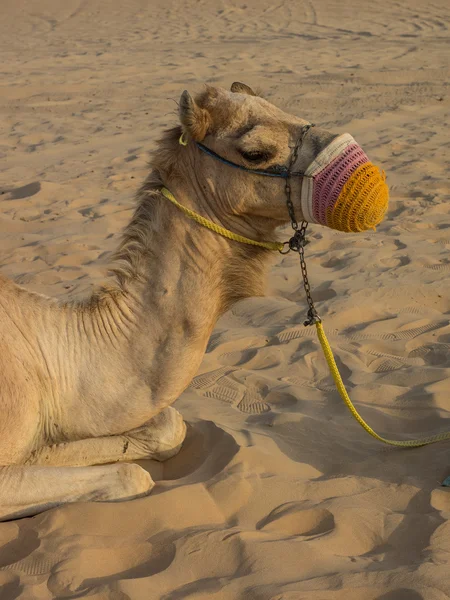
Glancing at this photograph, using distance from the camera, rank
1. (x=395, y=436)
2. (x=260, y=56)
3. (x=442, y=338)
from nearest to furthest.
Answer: (x=395, y=436), (x=442, y=338), (x=260, y=56)

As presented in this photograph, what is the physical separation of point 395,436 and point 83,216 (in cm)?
474

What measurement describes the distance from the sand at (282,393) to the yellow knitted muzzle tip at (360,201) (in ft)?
3.85

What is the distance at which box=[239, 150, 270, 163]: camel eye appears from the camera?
318cm

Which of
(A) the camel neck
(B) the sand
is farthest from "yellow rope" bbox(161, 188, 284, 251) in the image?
(B) the sand

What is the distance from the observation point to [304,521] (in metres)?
3.26

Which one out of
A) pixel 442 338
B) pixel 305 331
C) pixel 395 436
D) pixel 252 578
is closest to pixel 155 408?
pixel 252 578

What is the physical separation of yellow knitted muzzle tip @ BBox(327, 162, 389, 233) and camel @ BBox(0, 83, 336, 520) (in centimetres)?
17

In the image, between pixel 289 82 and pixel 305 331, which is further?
pixel 289 82

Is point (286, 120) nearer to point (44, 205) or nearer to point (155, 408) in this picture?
point (155, 408)

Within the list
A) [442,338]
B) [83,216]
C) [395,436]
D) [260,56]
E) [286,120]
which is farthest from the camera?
[260,56]

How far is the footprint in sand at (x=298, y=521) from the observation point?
10.5ft

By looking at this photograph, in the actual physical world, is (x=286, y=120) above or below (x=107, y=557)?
above

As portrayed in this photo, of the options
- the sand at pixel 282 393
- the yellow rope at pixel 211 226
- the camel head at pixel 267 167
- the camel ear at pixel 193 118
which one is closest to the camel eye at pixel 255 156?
the camel head at pixel 267 167

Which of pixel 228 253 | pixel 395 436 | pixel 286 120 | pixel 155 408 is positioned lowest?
pixel 395 436
